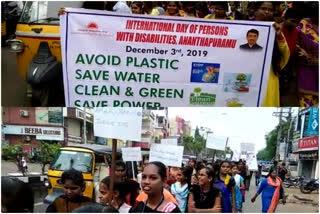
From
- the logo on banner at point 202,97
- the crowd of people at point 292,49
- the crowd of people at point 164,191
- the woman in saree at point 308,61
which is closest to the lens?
the crowd of people at point 164,191

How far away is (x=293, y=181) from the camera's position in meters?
4.34

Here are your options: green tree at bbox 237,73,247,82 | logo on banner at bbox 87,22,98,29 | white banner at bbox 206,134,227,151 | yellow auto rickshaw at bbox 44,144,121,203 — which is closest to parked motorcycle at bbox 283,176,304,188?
white banner at bbox 206,134,227,151

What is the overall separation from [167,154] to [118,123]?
44cm

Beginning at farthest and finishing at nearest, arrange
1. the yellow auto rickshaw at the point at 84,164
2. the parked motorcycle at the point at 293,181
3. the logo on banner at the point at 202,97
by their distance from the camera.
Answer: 1. the logo on banner at the point at 202,97
2. the parked motorcycle at the point at 293,181
3. the yellow auto rickshaw at the point at 84,164

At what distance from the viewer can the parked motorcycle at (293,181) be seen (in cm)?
434

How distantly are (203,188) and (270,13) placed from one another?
224 cm

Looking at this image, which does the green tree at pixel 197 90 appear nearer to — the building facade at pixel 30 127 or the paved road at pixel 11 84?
the building facade at pixel 30 127

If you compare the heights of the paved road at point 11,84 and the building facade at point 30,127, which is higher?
the paved road at point 11,84

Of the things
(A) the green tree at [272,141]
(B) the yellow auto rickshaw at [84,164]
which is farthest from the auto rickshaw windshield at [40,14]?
(A) the green tree at [272,141]

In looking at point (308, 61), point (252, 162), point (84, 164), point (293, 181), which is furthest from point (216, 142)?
point (308, 61)

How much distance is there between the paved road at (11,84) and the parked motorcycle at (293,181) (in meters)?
3.23

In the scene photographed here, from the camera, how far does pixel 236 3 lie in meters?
7.49

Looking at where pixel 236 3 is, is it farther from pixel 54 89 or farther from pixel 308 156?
pixel 308 156

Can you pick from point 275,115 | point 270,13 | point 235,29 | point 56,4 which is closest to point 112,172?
point 275,115
